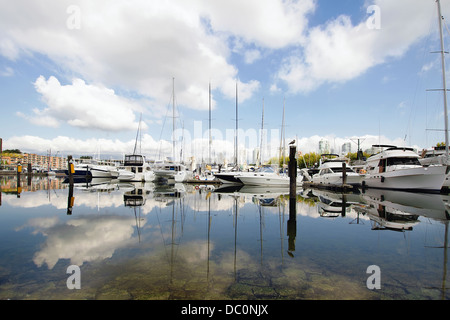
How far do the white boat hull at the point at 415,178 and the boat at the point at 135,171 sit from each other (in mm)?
37575

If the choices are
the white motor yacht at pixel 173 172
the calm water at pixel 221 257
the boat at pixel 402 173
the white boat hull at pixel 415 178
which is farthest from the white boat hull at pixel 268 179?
the calm water at pixel 221 257

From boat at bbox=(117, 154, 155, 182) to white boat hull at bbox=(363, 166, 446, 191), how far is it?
3757cm

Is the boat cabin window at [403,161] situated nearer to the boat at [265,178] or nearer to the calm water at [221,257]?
the boat at [265,178]

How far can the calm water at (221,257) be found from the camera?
16.2 ft

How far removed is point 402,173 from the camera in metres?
26.2

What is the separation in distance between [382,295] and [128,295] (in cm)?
501

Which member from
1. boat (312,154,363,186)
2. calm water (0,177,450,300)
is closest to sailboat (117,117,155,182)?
boat (312,154,363,186)

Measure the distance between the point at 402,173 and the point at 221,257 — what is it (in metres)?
27.4

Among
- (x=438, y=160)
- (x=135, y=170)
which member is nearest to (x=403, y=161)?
(x=438, y=160)

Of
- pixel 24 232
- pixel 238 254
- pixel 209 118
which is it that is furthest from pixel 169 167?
pixel 238 254

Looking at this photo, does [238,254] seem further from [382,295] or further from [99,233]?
[99,233]

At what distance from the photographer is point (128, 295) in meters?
4.69

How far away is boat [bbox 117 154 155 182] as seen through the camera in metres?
46.6

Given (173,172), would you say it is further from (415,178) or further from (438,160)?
(438,160)
